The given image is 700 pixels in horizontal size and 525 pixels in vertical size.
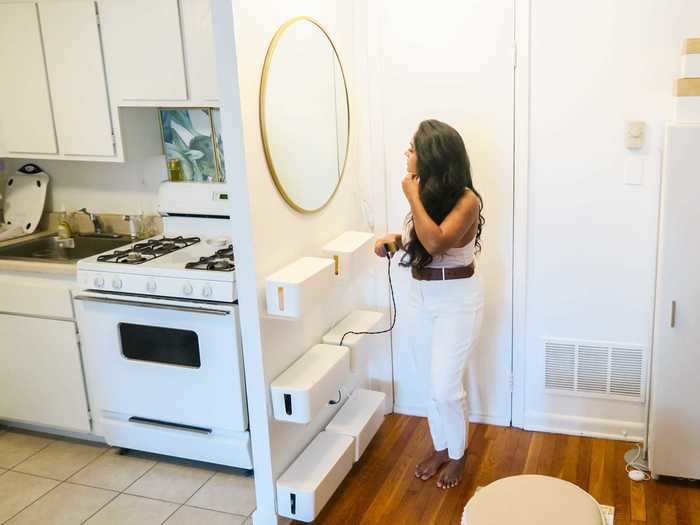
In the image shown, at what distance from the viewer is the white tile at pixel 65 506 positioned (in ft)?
8.80

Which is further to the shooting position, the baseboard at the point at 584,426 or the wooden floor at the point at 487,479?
the baseboard at the point at 584,426

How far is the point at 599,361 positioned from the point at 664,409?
1.37 ft

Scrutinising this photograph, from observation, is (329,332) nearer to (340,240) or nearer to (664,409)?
(340,240)

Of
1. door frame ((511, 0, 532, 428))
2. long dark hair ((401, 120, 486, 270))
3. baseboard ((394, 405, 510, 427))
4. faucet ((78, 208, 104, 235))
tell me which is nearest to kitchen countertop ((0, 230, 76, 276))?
faucet ((78, 208, 104, 235))

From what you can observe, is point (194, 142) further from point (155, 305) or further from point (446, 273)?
point (446, 273)

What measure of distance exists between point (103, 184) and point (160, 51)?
1.05m

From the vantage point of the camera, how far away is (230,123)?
7.16 feet

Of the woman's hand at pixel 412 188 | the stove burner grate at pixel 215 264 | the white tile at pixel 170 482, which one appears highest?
the woman's hand at pixel 412 188

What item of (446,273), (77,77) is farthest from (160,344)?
(77,77)

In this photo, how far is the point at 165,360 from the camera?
2.85 m

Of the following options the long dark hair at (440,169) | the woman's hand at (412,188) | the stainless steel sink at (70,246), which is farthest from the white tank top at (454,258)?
the stainless steel sink at (70,246)

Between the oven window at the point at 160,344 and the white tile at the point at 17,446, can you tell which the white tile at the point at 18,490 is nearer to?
the white tile at the point at 17,446

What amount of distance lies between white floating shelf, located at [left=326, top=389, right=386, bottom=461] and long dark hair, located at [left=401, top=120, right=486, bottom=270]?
992 mm

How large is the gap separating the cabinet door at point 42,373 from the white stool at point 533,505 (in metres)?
2.11
